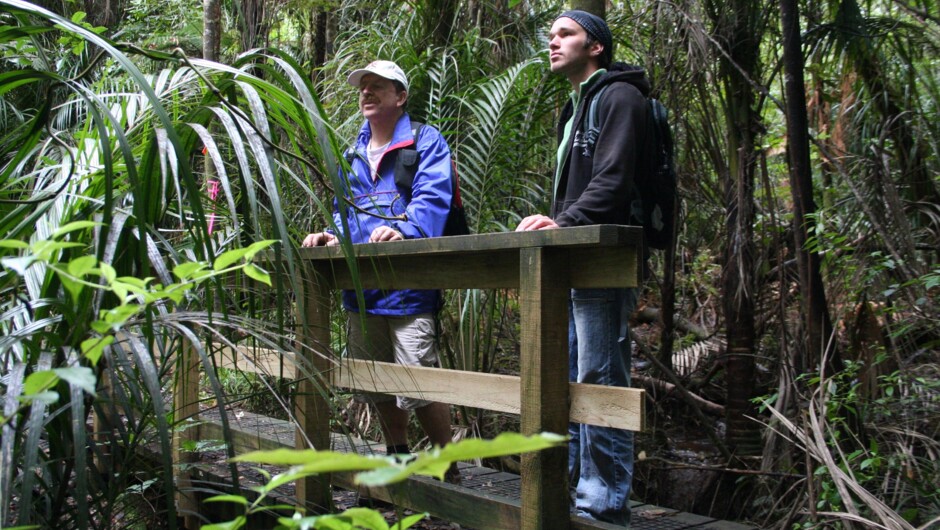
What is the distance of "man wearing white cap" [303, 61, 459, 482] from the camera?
3104mm

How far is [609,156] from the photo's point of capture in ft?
8.36

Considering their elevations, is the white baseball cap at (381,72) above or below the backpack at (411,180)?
above

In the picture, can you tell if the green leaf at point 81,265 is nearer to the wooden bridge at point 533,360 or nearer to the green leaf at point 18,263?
the green leaf at point 18,263

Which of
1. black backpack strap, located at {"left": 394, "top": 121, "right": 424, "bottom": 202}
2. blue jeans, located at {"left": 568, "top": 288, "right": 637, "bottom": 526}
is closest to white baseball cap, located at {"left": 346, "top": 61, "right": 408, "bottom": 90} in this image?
black backpack strap, located at {"left": 394, "top": 121, "right": 424, "bottom": 202}

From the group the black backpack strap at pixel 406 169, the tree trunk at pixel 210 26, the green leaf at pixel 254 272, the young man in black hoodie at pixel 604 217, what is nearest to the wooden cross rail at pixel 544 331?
the young man in black hoodie at pixel 604 217

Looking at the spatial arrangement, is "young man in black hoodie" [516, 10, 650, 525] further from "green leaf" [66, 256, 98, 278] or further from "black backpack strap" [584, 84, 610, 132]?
"green leaf" [66, 256, 98, 278]

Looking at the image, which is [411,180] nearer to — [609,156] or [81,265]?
[609,156]

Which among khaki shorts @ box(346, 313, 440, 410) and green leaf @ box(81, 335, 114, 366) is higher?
green leaf @ box(81, 335, 114, 366)

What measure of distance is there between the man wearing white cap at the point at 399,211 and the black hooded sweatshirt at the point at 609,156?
0.50 m

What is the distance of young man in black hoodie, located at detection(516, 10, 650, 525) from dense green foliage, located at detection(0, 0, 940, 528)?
54 cm

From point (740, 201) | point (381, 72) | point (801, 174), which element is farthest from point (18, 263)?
point (740, 201)

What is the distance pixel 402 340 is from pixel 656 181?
111 centimetres

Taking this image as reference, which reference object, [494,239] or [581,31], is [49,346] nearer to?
[494,239]

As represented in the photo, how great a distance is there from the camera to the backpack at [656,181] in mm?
2740
